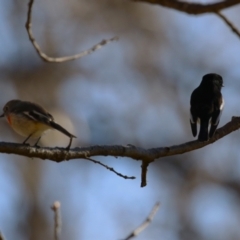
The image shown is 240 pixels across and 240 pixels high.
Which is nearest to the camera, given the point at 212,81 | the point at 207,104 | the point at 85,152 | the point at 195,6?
the point at 195,6

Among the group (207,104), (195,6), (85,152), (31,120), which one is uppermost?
(195,6)

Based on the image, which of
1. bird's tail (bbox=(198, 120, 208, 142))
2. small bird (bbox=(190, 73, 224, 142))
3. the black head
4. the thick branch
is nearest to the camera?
the thick branch

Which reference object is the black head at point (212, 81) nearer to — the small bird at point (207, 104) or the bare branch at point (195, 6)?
the small bird at point (207, 104)

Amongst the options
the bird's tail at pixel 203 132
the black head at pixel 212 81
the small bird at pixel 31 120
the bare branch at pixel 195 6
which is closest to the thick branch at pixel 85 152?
the bird's tail at pixel 203 132

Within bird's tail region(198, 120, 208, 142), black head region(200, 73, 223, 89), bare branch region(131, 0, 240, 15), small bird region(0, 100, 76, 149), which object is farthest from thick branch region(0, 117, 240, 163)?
black head region(200, 73, 223, 89)

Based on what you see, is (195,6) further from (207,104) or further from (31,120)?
(207,104)

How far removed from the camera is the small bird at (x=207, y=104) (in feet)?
21.8

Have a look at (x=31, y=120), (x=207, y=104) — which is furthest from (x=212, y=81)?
(x=31, y=120)

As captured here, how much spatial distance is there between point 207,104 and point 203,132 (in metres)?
1.16

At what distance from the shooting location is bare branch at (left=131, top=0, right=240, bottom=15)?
2494 mm

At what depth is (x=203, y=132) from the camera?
584cm

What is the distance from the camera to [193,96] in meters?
7.27

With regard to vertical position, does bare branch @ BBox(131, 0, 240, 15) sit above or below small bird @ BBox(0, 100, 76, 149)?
above

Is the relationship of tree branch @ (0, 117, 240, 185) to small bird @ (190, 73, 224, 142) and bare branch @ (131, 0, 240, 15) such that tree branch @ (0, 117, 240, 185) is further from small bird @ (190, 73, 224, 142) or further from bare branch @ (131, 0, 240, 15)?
bare branch @ (131, 0, 240, 15)
